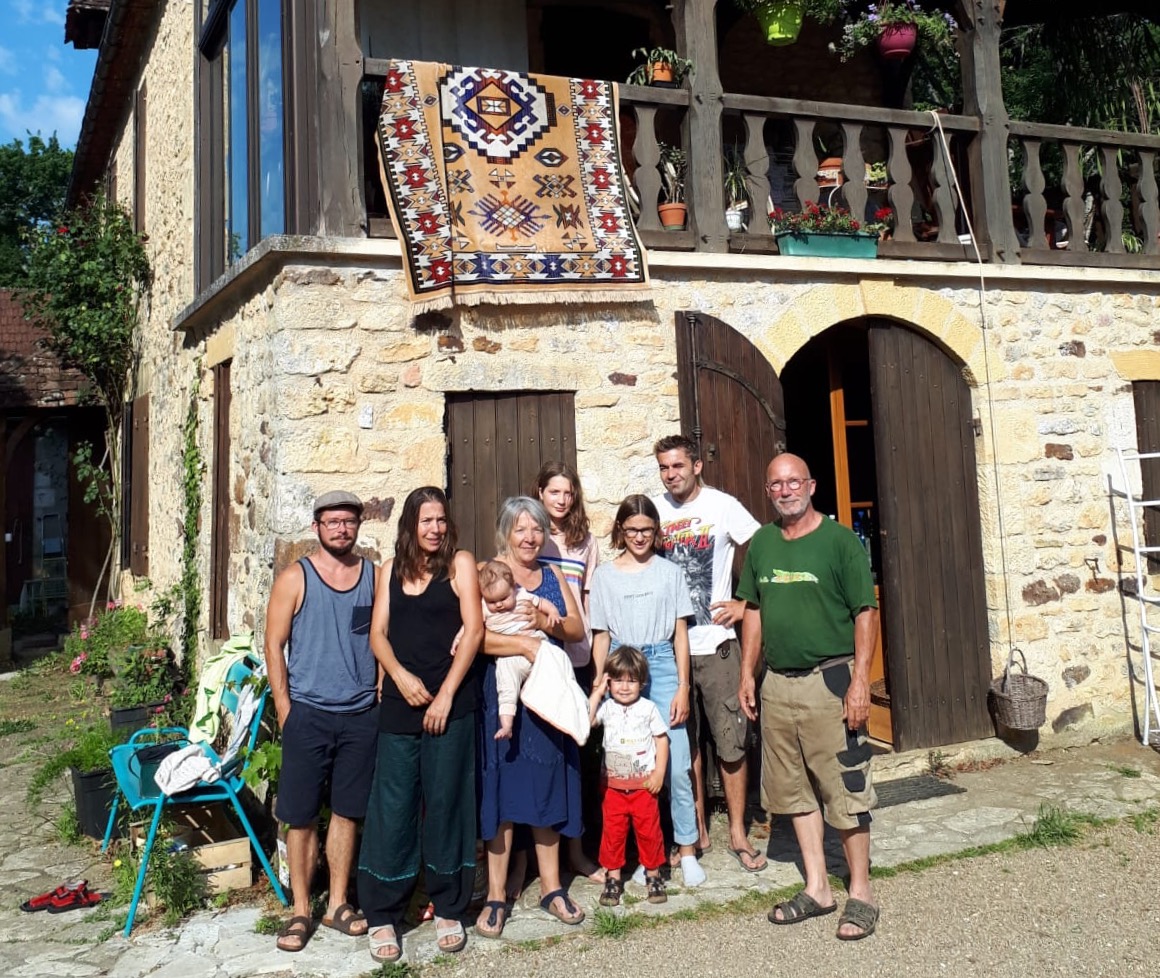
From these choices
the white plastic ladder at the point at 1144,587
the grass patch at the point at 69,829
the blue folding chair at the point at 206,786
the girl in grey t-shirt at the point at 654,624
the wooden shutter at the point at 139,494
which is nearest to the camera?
the blue folding chair at the point at 206,786

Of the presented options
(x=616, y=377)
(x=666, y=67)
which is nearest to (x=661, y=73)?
(x=666, y=67)

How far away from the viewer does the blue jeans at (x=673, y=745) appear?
410 centimetres

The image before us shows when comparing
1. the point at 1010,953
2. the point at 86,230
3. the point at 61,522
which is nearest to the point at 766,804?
the point at 1010,953

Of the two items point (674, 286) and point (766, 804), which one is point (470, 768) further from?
point (674, 286)

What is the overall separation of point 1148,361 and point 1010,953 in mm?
4456

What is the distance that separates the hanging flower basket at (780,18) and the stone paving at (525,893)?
15.2 feet

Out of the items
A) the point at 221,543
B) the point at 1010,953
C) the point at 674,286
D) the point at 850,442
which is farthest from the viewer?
the point at 850,442

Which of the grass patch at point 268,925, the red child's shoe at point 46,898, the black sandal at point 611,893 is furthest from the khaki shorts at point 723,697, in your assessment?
the red child's shoe at point 46,898

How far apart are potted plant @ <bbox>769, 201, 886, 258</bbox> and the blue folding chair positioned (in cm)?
368

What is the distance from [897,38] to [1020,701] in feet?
14.5

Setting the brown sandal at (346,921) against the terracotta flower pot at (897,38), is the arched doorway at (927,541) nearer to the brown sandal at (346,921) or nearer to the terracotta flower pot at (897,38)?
the terracotta flower pot at (897,38)

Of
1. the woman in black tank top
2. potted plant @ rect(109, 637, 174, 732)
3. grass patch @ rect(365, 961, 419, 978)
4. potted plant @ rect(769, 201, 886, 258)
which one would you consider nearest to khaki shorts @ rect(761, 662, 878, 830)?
the woman in black tank top

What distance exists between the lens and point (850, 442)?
6.96 metres

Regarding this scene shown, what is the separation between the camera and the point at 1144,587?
6324 millimetres
